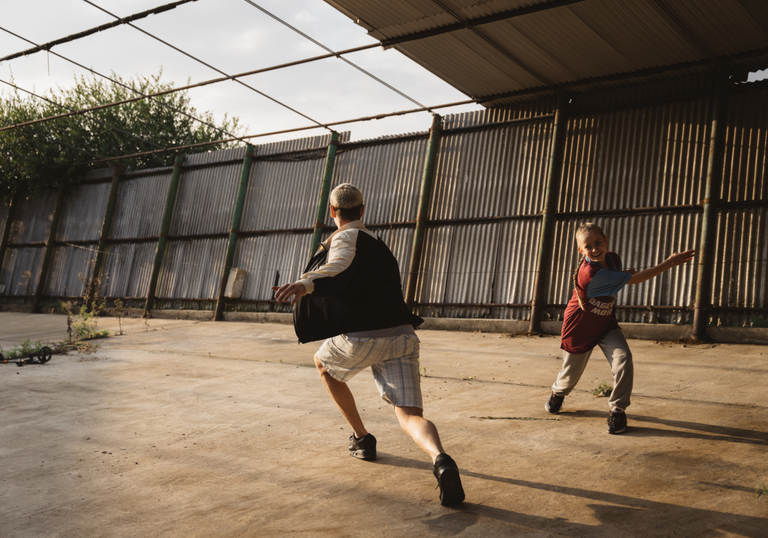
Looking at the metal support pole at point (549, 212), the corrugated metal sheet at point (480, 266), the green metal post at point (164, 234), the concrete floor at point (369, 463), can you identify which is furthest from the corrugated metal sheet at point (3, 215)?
the metal support pole at point (549, 212)

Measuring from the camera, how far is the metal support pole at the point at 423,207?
12.5 metres

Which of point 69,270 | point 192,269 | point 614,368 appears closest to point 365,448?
point 614,368

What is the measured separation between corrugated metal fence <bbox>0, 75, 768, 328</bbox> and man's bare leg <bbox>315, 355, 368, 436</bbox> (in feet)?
24.0

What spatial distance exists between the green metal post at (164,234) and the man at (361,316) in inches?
593

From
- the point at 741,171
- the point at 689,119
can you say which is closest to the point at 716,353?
the point at 741,171

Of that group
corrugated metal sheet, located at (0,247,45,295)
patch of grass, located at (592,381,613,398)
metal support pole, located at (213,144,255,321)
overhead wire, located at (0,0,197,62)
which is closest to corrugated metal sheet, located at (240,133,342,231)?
metal support pole, located at (213,144,255,321)

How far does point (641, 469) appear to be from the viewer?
3354mm

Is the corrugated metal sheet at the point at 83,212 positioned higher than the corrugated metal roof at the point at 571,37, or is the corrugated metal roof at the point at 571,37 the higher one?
the corrugated metal roof at the point at 571,37

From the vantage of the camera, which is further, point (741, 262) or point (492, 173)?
point (492, 173)

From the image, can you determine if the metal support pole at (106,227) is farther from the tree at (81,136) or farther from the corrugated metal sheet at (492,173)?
the corrugated metal sheet at (492,173)

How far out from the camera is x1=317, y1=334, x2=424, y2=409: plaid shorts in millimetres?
3244

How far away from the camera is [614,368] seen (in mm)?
4262

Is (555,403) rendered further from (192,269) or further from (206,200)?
(206,200)

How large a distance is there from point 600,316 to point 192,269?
559 inches
